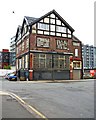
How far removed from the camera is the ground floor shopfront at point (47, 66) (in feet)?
147

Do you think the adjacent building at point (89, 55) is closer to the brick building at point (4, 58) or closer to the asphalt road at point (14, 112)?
the brick building at point (4, 58)

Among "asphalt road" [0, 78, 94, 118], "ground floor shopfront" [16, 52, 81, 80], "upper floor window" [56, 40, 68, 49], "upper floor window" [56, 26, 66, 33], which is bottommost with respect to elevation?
"asphalt road" [0, 78, 94, 118]

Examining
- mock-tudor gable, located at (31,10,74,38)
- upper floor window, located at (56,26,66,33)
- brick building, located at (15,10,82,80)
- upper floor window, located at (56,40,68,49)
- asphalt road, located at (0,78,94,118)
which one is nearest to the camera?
asphalt road, located at (0,78,94,118)

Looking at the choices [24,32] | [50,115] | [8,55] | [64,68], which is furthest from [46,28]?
[8,55]

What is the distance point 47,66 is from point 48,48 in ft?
12.1

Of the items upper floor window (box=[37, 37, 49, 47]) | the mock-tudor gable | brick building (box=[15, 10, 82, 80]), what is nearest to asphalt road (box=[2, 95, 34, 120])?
brick building (box=[15, 10, 82, 80])

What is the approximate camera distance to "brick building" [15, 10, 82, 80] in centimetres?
4538

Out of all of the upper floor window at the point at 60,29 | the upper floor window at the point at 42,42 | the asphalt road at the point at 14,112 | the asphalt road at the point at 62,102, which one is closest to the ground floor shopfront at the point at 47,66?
the upper floor window at the point at 42,42

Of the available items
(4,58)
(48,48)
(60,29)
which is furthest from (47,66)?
(4,58)

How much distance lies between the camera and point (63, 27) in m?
48.9

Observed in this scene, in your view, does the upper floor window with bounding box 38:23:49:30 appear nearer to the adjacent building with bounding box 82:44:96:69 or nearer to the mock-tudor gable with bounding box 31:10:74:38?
the mock-tudor gable with bounding box 31:10:74:38

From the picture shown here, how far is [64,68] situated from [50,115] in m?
39.4

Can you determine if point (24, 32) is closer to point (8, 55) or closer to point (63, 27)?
point (63, 27)

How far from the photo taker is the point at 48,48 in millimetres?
47219
